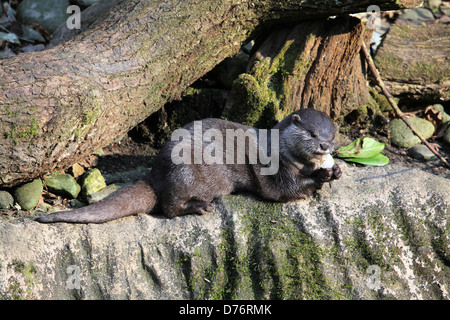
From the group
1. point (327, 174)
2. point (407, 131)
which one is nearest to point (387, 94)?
point (407, 131)

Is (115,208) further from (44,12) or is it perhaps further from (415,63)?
(44,12)

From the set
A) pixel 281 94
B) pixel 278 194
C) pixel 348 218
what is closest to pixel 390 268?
pixel 348 218

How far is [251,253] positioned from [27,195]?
1.38 meters

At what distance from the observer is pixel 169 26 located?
10.0 feet

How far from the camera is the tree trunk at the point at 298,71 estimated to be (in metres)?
3.28

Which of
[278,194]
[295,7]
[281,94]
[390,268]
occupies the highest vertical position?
[295,7]

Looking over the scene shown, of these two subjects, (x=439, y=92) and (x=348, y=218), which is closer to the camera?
(x=348, y=218)

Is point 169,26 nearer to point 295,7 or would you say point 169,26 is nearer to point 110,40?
point 110,40

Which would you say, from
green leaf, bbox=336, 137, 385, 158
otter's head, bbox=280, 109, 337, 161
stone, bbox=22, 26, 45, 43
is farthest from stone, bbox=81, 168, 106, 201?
stone, bbox=22, 26, 45, 43

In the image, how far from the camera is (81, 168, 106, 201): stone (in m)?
3.05

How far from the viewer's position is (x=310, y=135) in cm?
274

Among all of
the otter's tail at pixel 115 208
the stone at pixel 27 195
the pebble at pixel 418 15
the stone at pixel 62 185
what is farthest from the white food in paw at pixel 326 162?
the pebble at pixel 418 15

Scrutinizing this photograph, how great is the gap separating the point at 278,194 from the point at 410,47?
203 centimetres
